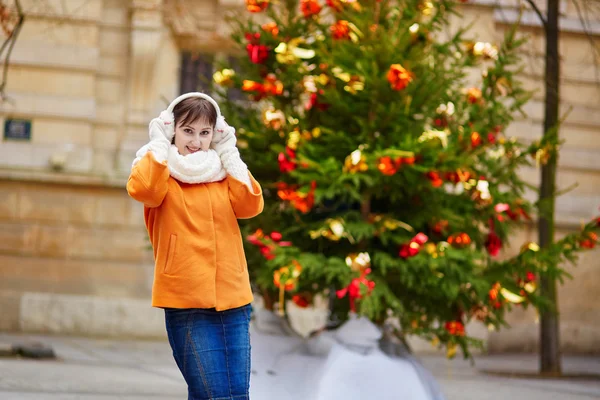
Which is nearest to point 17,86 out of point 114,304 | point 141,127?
point 141,127

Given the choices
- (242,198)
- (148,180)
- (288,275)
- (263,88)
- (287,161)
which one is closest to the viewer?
(148,180)

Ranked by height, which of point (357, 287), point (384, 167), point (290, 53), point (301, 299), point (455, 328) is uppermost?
point (290, 53)

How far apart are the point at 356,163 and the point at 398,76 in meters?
0.60

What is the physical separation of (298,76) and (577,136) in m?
8.35

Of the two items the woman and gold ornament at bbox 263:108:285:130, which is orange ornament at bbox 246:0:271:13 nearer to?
gold ornament at bbox 263:108:285:130

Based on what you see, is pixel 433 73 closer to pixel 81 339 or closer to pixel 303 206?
pixel 303 206

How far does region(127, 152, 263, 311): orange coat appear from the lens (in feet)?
12.5

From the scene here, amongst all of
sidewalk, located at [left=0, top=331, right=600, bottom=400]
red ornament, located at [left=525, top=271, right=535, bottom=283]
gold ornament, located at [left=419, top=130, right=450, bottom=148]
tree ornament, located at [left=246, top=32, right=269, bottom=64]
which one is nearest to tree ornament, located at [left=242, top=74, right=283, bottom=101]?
tree ornament, located at [left=246, top=32, right=269, bottom=64]

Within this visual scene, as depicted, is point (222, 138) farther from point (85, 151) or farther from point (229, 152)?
point (85, 151)

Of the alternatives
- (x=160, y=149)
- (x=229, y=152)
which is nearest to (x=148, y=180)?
(x=160, y=149)

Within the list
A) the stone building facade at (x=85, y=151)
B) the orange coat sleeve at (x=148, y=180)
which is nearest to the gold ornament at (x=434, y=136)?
the orange coat sleeve at (x=148, y=180)

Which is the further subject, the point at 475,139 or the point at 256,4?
the point at 256,4

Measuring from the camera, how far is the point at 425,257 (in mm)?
6301

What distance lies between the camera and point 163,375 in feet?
31.0
